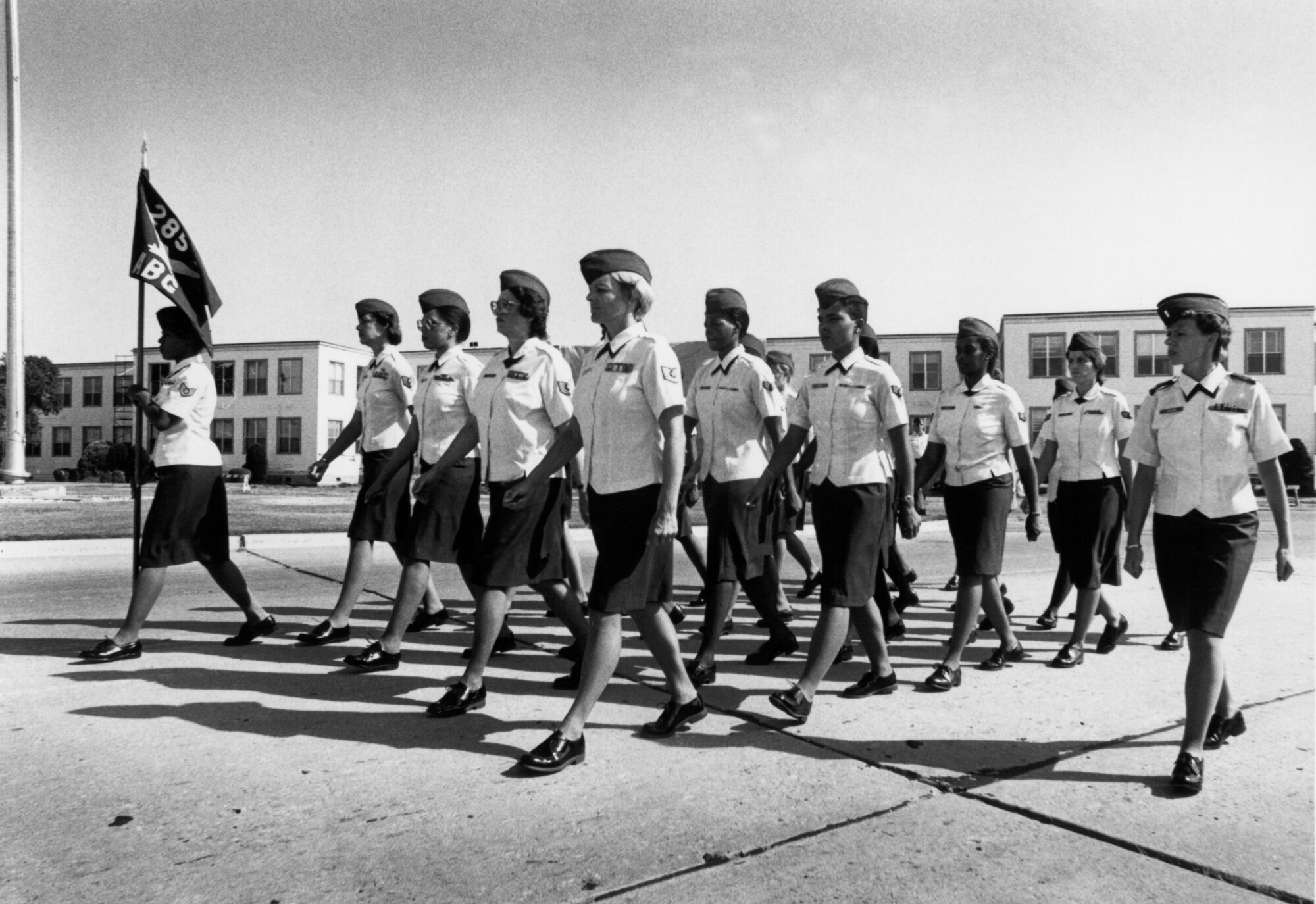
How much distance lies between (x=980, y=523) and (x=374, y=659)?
328 cm

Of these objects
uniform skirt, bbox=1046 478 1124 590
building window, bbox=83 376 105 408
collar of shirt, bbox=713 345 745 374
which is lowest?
uniform skirt, bbox=1046 478 1124 590

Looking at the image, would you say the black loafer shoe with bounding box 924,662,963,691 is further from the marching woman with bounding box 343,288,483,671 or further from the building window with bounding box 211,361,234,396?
the building window with bounding box 211,361,234,396

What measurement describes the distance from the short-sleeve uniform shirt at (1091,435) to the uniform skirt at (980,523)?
40.5 inches

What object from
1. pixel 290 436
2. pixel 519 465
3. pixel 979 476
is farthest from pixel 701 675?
pixel 290 436

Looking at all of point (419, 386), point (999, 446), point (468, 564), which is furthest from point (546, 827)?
point (999, 446)

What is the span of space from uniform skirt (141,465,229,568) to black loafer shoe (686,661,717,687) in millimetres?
2764

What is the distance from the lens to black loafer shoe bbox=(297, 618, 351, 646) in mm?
5930

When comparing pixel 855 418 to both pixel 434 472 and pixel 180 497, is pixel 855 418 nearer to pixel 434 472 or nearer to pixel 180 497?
pixel 434 472

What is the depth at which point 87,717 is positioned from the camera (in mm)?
4293

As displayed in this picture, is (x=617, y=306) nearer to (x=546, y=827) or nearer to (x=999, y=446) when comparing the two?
(x=546, y=827)

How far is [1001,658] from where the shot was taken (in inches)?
222

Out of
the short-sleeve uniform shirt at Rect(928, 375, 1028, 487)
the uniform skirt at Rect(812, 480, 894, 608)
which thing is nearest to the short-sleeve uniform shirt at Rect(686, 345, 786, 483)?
the uniform skirt at Rect(812, 480, 894, 608)

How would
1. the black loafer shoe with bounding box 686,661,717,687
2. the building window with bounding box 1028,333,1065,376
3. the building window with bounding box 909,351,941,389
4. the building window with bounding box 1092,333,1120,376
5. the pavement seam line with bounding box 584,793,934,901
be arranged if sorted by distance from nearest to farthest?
the pavement seam line with bounding box 584,793,934,901, the black loafer shoe with bounding box 686,661,717,687, the building window with bounding box 1092,333,1120,376, the building window with bounding box 1028,333,1065,376, the building window with bounding box 909,351,941,389

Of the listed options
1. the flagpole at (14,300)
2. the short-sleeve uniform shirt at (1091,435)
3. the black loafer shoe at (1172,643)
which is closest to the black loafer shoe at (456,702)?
the short-sleeve uniform shirt at (1091,435)
